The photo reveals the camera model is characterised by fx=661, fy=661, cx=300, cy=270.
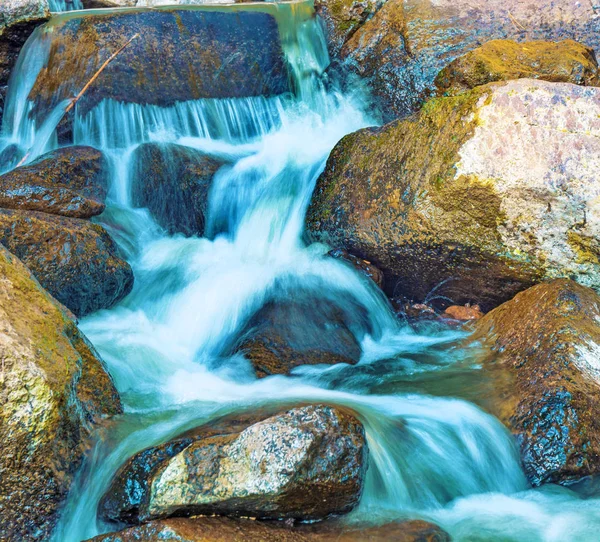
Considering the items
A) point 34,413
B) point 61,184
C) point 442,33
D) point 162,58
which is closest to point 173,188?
point 61,184

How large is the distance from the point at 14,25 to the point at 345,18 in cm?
458

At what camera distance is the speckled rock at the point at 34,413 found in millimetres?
3129

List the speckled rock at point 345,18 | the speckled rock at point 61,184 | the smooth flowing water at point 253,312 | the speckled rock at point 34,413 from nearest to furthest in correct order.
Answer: the speckled rock at point 34,413 → the smooth flowing water at point 253,312 → the speckled rock at point 61,184 → the speckled rock at point 345,18

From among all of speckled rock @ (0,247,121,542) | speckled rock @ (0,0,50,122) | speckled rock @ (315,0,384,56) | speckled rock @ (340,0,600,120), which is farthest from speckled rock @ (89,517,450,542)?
speckled rock @ (0,0,50,122)

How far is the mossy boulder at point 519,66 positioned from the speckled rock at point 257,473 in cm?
439

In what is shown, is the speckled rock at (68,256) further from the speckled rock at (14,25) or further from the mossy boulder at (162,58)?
the speckled rock at (14,25)

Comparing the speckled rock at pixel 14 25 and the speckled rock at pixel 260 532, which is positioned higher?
the speckled rock at pixel 14 25

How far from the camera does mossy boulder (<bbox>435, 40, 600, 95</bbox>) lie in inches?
252

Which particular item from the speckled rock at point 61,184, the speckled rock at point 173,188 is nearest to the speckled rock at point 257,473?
the speckled rock at point 61,184

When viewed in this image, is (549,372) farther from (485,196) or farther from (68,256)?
(68,256)

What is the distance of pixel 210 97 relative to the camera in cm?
861

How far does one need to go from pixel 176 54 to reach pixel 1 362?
6.42 meters

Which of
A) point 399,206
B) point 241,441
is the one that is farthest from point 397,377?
point 241,441

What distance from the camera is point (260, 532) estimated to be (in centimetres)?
296
